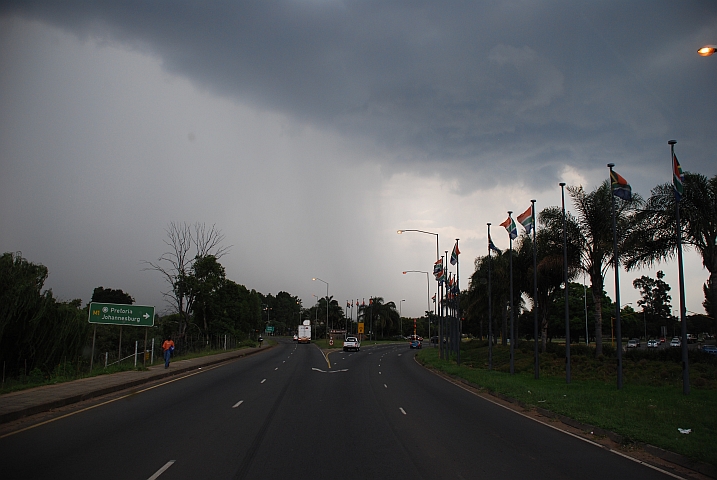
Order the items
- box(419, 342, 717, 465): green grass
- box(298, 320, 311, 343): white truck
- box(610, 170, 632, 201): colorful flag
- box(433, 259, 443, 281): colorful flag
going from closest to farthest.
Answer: box(419, 342, 717, 465): green grass
box(610, 170, 632, 201): colorful flag
box(433, 259, 443, 281): colorful flag
box(298, 320, 311, 343): white truck

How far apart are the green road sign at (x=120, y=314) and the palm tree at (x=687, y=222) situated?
26.4m

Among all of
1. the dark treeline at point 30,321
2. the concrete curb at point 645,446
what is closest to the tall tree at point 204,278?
the dark treeline at point 30,321

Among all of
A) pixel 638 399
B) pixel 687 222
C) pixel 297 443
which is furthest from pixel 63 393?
pixel 687 222

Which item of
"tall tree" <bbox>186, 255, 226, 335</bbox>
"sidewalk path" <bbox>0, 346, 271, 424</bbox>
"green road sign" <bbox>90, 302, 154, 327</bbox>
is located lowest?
"sidewalk path" <bbox>0, 346, 271, 424</bbox>

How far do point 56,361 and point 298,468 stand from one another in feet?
75.0

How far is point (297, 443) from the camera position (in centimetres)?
1084

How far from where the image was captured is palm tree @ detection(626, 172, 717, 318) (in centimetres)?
2727

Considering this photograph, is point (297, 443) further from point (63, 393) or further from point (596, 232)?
point (596, 232)

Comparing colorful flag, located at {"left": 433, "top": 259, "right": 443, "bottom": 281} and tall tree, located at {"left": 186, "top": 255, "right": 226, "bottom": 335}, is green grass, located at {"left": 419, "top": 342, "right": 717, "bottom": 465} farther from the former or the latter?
tall tree, located at {"left": 186, "top": 255, "right": 226, "bottom": 335}

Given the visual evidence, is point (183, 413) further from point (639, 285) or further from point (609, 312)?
point (639, 285)

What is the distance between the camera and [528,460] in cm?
973

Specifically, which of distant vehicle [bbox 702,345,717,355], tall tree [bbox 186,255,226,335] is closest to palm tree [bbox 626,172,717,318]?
distant vehicle [bbox 702,345,717,355]

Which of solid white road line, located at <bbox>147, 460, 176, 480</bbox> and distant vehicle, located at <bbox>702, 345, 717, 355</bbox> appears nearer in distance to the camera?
solid white road line, located at <bbox>147, 460, 176, 480</bbox>

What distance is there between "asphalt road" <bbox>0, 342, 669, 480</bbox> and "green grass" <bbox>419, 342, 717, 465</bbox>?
138cm
